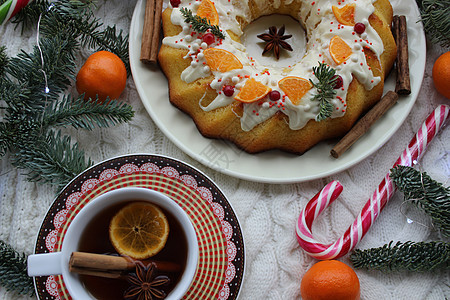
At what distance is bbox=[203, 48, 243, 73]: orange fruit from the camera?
1604 mm

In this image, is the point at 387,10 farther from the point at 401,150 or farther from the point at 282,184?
the point at 282,184

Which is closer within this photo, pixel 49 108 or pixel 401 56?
pixel 49 108

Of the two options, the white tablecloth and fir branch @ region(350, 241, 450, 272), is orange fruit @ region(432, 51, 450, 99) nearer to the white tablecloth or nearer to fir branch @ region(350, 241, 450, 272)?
the white tablecloth

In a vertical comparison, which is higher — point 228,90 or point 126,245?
point 228,90

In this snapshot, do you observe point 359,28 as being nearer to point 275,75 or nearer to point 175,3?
point 275,75

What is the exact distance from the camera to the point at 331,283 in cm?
146

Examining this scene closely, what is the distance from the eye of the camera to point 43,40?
5.35 ft

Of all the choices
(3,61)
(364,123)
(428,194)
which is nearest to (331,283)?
(428,194)

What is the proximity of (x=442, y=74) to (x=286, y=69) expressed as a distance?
59 centimetres

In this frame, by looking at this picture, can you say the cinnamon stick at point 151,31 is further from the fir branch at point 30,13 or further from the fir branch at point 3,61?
the fir branch at point 3,61

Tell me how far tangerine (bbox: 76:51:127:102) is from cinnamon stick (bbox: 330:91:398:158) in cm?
83

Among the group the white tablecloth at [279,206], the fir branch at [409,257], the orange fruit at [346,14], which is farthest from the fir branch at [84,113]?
the fir branch at [409,257]

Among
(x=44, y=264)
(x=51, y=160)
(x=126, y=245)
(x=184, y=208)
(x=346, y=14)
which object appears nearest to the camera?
(x=44, y=264)

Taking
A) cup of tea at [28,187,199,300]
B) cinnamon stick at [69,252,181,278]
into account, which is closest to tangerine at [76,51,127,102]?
cup of tea at [28,187,199,300]
